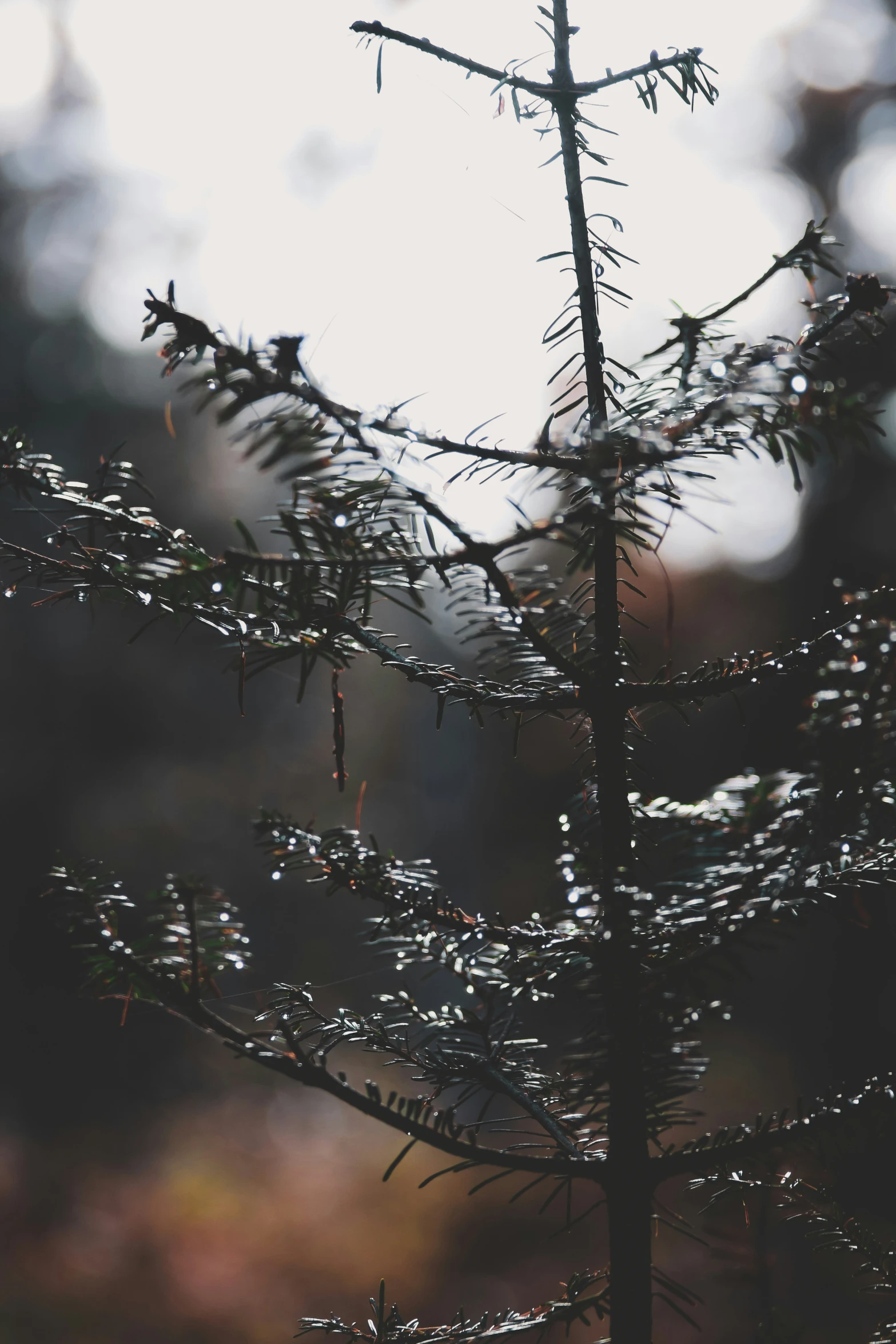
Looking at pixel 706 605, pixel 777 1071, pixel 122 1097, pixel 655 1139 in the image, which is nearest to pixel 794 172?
pixel 706 605

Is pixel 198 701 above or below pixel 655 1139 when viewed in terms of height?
above

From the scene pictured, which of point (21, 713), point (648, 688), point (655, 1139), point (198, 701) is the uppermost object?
point (198, 701)

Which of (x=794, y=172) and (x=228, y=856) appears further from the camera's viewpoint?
(x=228, y=856)

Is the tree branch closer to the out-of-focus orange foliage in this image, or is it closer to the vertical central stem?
the vertical central stem

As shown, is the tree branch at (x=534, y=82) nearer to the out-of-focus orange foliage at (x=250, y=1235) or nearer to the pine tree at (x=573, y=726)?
the pine tree at (x=573, y=726)

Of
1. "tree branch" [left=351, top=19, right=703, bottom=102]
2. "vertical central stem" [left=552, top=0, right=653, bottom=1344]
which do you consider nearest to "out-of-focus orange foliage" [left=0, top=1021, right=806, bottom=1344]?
"vertical central stem" [left=552, top=0, right=653, bottom=1344]

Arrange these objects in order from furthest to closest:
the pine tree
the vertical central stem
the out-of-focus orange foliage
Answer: the out-of-focus orange foliage → the vertical central stem → the pine tree

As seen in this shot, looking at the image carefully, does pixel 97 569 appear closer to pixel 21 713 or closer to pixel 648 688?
pixel 648 688

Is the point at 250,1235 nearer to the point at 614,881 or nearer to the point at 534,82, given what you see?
the point at 614,881
